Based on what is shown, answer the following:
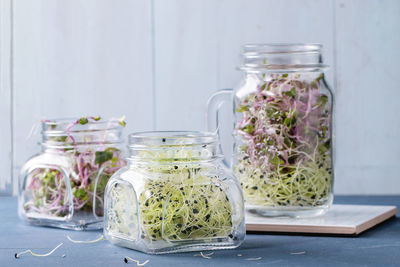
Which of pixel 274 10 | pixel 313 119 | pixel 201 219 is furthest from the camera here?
pixel 274 10

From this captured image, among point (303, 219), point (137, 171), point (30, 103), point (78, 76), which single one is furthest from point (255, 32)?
point (137, 171)

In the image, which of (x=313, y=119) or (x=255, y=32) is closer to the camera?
(x=313, y=119)

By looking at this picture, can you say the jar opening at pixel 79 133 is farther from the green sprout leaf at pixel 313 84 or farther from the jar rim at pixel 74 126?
the green sprout leaf at pixel 313 84

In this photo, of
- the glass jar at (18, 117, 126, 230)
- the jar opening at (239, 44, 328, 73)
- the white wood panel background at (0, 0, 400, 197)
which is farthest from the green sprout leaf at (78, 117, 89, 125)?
the white wood panel background at (0, 0, 400, 197)

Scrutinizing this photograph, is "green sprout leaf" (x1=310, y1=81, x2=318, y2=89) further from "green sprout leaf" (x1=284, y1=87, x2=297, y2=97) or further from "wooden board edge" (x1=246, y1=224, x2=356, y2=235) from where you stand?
"wooden board edge" (x1=246, y1=224, x2=356, y2=235)

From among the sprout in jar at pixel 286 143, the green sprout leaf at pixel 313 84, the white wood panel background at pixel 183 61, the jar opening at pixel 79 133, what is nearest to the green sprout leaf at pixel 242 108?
the sprout in jar at pixel 286 143

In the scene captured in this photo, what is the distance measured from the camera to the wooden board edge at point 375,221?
107 centimetres

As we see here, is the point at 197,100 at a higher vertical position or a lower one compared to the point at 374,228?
higher

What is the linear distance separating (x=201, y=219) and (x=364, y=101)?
1.03m

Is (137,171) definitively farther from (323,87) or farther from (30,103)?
(30,103)

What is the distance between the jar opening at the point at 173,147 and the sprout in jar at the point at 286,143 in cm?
13

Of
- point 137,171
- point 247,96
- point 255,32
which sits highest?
point 255,32

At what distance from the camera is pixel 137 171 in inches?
38.6

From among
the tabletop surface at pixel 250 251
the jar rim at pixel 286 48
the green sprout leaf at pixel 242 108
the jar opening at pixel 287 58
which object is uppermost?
the jar rim at pixel 286 48
